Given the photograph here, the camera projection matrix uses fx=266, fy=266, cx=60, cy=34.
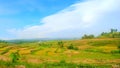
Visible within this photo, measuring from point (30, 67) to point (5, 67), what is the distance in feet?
15.1

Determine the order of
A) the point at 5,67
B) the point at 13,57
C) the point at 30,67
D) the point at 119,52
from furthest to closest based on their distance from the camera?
the point at 119,52 → the point at 13,57 → the point at 30,67 → the point at 5,67

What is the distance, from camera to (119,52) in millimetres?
88375

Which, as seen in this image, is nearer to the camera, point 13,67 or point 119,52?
point 13,67

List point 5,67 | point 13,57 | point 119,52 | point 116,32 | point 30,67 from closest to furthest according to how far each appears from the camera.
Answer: point 5,67 < point 30,67 < point 13,57 < point 119,52 < point 116,32

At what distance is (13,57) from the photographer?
5050 centimetres

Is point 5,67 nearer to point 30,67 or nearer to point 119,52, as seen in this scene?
point 30,67

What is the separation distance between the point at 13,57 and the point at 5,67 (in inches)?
967

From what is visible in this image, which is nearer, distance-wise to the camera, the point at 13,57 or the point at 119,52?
the point at 13,57

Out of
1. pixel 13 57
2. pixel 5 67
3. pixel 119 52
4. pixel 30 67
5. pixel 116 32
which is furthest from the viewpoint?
pixel 116 32

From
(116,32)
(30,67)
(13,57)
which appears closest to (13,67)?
(30,67)

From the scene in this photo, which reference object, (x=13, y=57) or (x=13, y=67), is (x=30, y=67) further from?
(x=13, y=57)

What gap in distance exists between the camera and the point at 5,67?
26219mm

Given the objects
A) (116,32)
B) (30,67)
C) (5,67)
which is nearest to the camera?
Answer: (5,67)

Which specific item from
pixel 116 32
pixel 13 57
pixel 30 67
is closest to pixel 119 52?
pixel 13 57
